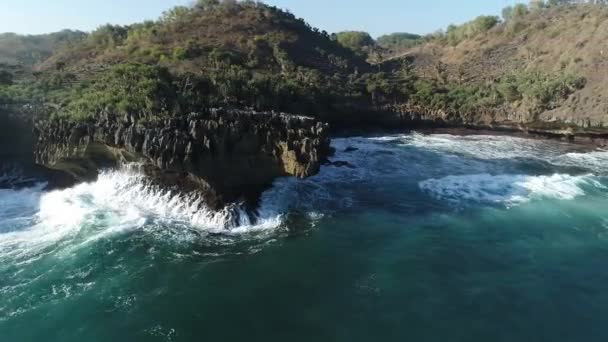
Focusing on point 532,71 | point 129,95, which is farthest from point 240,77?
point 532,71

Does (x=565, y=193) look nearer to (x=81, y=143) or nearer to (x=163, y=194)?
(x=163, y=194)

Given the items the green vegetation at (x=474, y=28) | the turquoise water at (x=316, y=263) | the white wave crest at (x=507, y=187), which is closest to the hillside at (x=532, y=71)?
the green vegetation at (x=474, y=28)

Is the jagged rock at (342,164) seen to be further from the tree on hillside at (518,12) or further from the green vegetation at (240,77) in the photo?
the tree on hillside at (518,12)

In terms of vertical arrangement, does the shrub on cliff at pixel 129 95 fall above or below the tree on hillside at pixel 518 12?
below

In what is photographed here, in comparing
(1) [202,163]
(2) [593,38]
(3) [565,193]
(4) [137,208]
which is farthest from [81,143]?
(2) [593,38]

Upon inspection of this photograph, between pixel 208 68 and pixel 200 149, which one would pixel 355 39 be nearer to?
pixel 208 68

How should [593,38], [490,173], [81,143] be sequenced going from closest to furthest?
1. [81,143]
2. [490,173]
3. [593,38]
